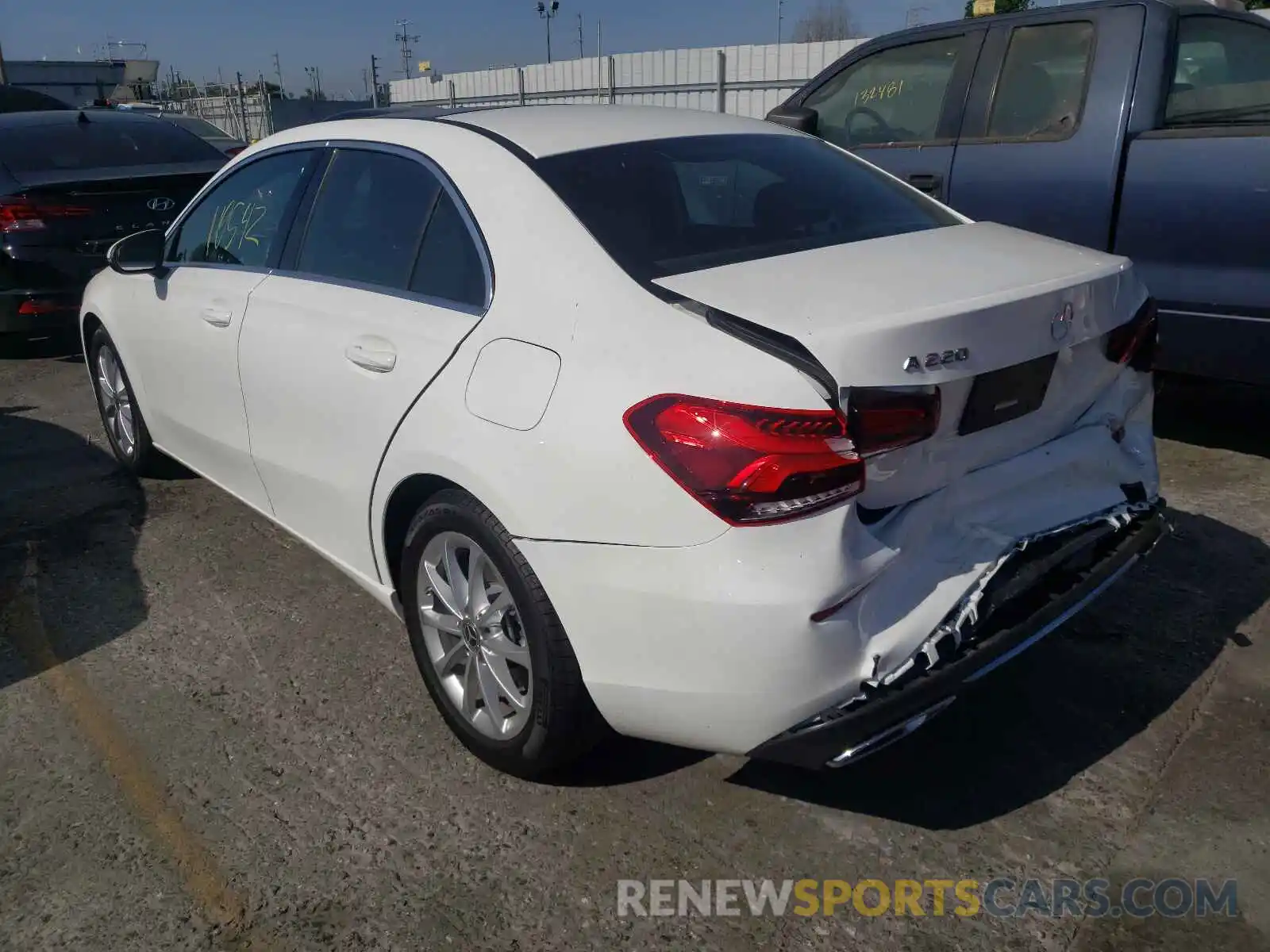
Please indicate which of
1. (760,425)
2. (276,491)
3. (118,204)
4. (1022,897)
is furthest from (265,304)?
(118,204)

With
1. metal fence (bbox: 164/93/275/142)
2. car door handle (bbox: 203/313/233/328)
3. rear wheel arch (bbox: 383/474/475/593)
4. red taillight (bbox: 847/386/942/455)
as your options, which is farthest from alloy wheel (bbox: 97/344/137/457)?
metal fence (bbox: 164/93/275/142)

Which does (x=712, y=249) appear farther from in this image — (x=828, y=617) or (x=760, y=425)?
(x=828, y=617)

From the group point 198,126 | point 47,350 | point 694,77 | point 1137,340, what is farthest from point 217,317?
point 694,77

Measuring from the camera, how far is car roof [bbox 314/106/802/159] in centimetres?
294

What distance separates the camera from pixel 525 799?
2723 millimetres

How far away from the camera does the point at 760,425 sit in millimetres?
2098

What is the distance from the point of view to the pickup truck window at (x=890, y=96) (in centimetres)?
544

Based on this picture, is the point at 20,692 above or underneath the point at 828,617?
underneath

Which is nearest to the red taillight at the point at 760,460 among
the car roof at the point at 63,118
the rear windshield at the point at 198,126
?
the car roof at the point at 63,118

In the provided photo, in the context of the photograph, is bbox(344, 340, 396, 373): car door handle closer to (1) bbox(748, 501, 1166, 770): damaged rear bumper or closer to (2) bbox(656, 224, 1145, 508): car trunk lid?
(2) bbox(656, 224, 1145, 508): car trunk lid

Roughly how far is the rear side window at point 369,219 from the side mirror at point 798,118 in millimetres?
2479

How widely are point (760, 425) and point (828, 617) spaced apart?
0.40m

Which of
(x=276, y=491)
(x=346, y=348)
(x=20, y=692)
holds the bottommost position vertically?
(x=20, y=692)

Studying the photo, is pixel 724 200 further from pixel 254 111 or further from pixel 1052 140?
pixel 254 111
